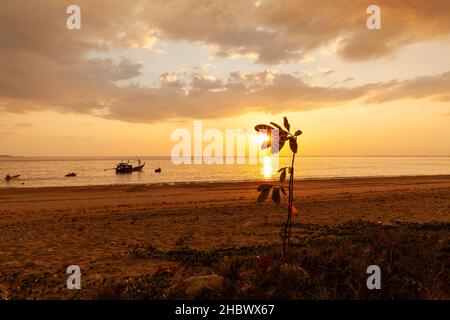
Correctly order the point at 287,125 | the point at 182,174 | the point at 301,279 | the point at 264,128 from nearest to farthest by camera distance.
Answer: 1. the point at 264,128
2. the point at 287,125
3. the point at 301,279
4. the point at 182,174

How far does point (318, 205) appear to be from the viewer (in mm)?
18781

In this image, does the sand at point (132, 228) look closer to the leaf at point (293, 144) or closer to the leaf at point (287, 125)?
the leaf at point (293, 144)

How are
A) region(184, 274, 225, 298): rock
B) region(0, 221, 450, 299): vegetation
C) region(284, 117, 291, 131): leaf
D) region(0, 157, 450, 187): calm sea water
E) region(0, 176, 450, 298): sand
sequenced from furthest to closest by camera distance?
region(0, 157, 450, 187): calm sea water
region(0, 176, 450, 298): sand
region(184, 274, 225, 298): rock
region(0, 221, 450, 299): vegetation
region(284, 117, 291, 131): leaf

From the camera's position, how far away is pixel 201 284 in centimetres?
502

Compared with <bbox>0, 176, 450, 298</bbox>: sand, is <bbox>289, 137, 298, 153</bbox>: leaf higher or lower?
higher

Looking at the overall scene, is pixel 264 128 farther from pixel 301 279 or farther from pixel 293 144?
pixel 301 279

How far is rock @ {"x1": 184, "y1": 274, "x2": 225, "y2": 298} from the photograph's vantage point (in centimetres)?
486

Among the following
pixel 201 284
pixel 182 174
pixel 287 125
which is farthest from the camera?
pixel 182 174

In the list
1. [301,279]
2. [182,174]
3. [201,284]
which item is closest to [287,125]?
[301,279]

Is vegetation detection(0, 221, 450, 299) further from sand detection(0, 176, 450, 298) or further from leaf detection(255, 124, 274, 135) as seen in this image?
leaf detection(255, 124, 274, 135)

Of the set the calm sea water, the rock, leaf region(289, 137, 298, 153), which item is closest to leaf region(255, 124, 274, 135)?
leaf region(289, 137, 298, 153)

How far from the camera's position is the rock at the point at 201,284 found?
4.86 meters

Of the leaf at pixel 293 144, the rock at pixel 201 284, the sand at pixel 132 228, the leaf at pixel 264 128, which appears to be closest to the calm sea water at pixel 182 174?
the sand at pixel 132 228
